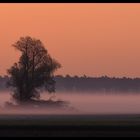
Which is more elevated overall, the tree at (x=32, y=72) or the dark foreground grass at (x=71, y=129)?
the tree at (x=32, y=72)

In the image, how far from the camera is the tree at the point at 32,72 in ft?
173

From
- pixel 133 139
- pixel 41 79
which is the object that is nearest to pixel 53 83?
pixel 41 79

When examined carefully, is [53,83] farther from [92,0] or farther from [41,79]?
[92,0]

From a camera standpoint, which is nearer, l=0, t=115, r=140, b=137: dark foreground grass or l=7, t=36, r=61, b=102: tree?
l=0, t=115, r=140, b=137: dark foreground grass

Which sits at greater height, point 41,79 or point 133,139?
point 41,79

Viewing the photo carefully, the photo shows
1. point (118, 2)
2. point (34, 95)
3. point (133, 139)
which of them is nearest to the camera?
point (118, 2)

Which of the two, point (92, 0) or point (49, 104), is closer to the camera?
point (92, 0)

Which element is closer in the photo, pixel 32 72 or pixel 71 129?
pixel 71 129

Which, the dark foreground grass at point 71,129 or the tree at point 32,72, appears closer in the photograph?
the dark foreground grass at point 71,129

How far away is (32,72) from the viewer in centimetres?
5334

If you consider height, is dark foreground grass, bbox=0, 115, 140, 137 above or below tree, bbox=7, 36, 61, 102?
below

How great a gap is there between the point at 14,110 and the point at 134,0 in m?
45.3

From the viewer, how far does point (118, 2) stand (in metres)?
7.71

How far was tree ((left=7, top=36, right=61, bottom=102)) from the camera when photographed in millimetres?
52812
